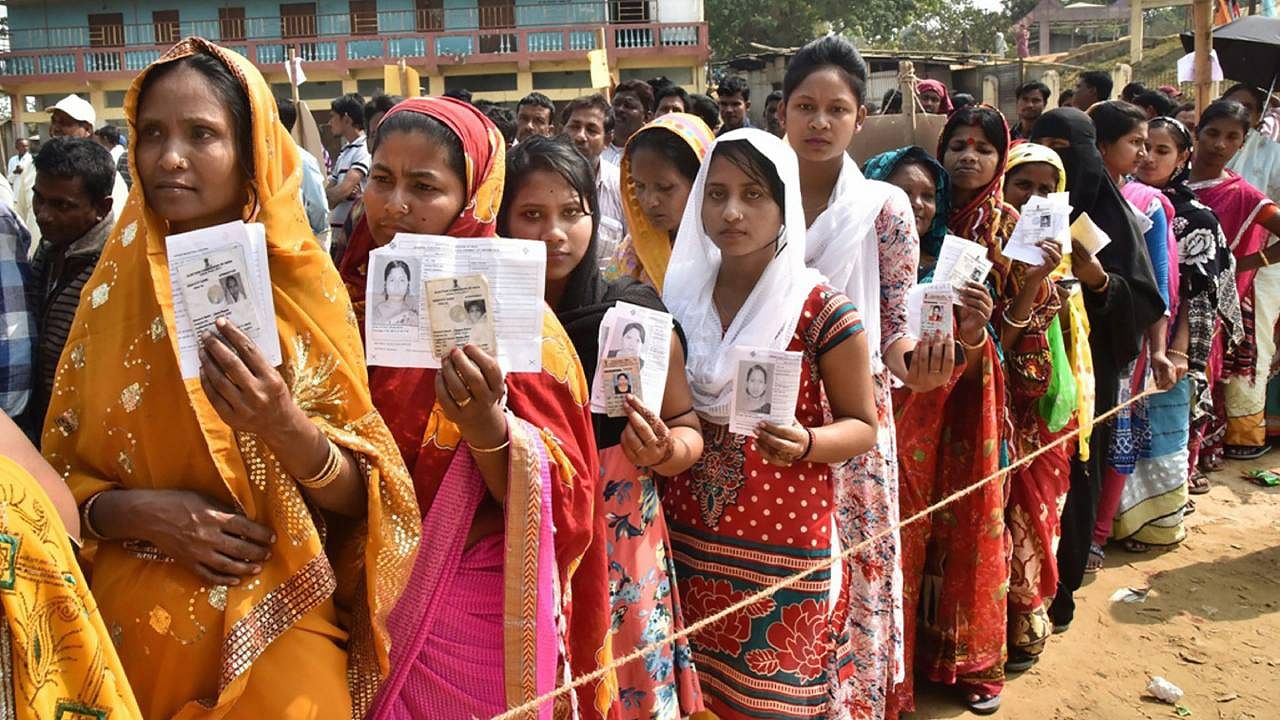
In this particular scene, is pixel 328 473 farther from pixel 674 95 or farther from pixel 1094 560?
pixel 674 95

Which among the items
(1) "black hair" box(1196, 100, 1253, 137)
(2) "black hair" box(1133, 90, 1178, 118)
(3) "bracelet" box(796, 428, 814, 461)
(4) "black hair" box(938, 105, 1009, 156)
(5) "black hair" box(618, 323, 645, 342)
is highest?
(2) "black hair" box(1133, 90, 1178, 118)

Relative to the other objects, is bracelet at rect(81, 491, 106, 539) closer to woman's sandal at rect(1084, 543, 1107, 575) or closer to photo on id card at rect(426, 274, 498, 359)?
photo on id card at rect(426, 274, 498, 359)

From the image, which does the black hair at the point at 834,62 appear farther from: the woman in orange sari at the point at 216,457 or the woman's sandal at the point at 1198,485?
the woman's sandal at the point at 1198,485

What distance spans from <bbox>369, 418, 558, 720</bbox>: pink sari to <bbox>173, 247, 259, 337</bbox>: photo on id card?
568 millimetres

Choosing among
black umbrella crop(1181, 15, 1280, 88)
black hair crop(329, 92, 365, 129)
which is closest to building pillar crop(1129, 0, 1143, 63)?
black umbrella crop(1181, 15, 1280, 88)

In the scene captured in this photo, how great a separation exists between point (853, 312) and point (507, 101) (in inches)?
1044

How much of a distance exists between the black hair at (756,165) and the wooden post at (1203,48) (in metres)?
5.61

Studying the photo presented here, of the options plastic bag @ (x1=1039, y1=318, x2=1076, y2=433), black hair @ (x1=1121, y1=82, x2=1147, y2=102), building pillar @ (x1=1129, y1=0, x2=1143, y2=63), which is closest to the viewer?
plastic bag @ (x1=1039, y1=318, x2=1076, y2=433)

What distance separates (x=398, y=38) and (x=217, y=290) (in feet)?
92.6

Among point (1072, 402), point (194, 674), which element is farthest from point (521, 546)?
point (1072, 402)

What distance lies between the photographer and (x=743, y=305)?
2.56 metres

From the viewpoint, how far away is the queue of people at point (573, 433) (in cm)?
166

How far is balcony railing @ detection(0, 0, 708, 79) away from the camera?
26.8m

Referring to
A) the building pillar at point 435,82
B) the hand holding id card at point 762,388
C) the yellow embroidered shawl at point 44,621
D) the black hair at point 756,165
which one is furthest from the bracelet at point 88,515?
the building pillar at point 435,82
